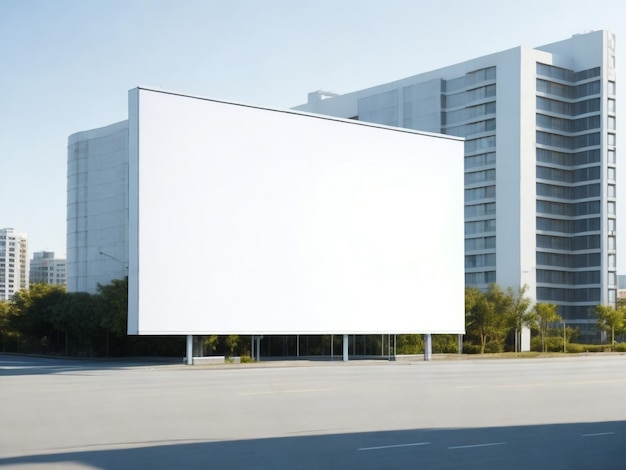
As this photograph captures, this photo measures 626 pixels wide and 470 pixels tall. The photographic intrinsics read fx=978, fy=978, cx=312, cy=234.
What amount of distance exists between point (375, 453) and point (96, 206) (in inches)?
3676

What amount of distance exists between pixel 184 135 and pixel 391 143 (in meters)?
15.0

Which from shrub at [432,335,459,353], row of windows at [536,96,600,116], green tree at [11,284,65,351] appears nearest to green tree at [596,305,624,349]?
row of windows at [536,96,600,116]

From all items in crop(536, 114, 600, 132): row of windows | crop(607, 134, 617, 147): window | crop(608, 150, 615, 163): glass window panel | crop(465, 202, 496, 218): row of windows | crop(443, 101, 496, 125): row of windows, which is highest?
crop(443, 101, 496, 125): row of windows

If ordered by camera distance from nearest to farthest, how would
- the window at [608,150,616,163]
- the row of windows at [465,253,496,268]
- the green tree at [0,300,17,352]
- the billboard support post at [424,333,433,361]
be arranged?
the billboard support post at [424,333,433,361]
the green tree at [0,300,17,352]
the row of windows at [465,253,496,268]
the window at [608,150,616,163]

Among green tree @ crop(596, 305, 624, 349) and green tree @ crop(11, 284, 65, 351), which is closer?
green tree @ crop(11, 284, 65, 351)

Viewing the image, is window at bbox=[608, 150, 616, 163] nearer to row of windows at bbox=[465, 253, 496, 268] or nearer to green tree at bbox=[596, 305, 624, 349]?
green tree at bbox=[596, 305, 624, 349]

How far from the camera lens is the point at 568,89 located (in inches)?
4284

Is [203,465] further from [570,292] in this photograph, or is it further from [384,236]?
[570,292]

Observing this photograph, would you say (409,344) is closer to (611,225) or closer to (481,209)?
(481,209)

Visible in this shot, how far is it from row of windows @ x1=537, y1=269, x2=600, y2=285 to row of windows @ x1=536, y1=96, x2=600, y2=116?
1761 centimetres

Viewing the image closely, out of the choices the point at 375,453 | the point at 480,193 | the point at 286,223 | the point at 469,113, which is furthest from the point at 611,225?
the point at 375,453

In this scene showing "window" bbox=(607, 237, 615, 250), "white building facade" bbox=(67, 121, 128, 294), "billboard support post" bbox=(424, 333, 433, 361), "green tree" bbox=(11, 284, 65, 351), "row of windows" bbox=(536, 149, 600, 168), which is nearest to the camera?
"billboard support post" bbox=(424, 333, 433, 361)

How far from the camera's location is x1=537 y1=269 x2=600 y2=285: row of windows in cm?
10531

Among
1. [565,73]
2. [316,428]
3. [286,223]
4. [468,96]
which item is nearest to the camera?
[316,428]
